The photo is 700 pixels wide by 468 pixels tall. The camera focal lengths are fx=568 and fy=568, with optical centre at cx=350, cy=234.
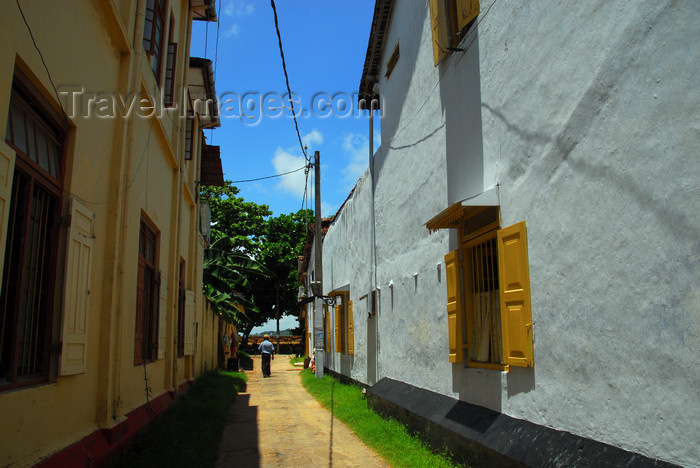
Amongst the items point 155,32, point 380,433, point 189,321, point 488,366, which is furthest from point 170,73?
point 488,366

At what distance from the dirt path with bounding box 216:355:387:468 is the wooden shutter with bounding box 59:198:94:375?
8.72 feet

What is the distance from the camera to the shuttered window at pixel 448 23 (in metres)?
6.60

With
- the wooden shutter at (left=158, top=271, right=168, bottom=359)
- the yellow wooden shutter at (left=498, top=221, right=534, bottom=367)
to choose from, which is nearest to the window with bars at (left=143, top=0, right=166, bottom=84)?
the wooden shutter at (left=158, top=271, right=168, bottom=359)

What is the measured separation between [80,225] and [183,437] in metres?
3.39

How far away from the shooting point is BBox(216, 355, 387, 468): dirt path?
675 centimetres

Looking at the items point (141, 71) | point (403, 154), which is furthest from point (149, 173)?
point (403, 154)

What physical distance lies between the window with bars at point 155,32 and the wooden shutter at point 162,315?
3041 millimetres

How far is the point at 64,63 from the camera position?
4.34 m

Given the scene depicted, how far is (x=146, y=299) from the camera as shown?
808cm

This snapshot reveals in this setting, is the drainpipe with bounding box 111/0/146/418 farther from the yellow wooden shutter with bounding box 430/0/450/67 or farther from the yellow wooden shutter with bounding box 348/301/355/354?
the yellow wooden shutter with bounding box 348/301/355/354

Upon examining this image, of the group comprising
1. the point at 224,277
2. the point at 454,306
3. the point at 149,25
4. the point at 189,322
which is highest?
the point at 149,25

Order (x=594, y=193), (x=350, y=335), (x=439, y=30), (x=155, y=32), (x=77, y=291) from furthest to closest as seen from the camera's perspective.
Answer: (x=350, y=335), (x=155, y=32), (x=439, y=30), (x=77, y=291), (x=594, y=193)

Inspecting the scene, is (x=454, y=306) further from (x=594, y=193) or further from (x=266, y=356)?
(x=266, y=356)

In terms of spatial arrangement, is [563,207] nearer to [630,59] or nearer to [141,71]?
[630,59]
